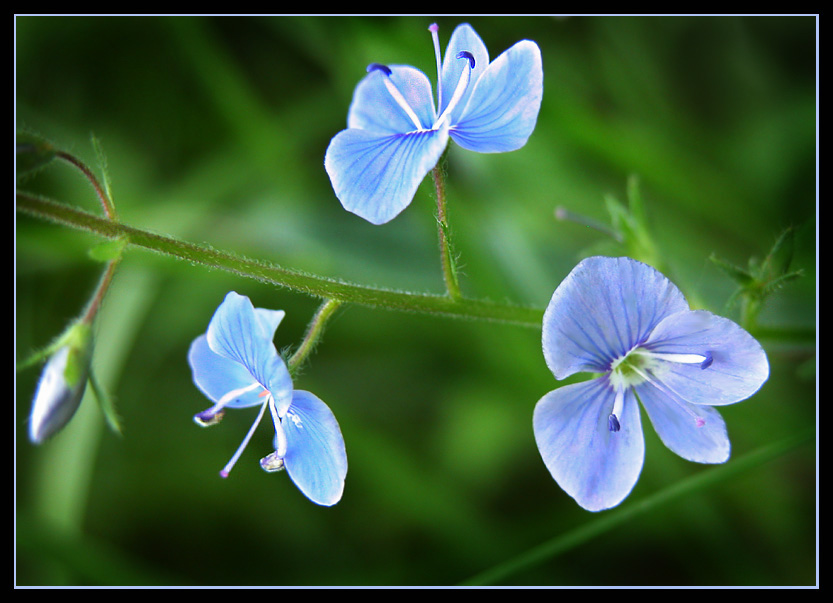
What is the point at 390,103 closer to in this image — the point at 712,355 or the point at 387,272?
the point at 712,355

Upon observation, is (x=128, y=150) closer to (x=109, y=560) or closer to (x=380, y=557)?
(x=109, y=560)

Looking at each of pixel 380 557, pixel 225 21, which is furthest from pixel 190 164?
pixel 380 557

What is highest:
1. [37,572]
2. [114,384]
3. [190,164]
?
[190,164]

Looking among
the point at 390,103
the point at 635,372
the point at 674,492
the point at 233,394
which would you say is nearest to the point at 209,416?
the point at 233,394

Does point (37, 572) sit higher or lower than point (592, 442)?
lower

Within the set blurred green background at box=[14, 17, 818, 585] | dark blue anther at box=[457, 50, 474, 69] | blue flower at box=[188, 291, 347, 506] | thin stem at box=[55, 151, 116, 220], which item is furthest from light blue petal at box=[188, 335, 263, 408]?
blurred green background at box=[14, 17, 818, 585]

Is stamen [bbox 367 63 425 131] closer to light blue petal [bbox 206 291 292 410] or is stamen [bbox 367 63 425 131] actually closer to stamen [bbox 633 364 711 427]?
light blue petal [bbox 206 291 292 410]

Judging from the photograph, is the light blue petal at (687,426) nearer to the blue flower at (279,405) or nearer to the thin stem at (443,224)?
the thin stem at (443,224)

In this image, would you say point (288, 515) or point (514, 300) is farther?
point (288, 515)
